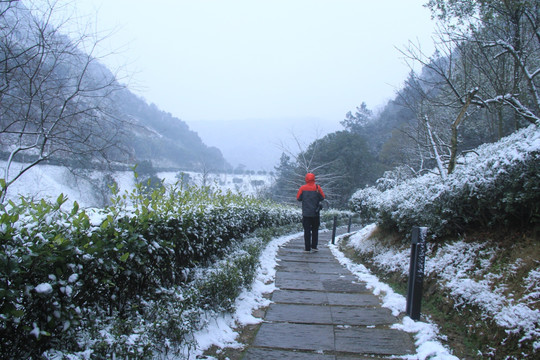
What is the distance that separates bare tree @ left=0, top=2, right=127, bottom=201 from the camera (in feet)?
17.3

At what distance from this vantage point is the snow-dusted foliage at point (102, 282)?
171 cm

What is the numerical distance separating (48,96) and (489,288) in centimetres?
667

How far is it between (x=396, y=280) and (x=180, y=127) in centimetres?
10095

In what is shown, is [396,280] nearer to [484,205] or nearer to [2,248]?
[484,205]

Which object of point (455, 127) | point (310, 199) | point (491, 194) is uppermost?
point (455, 127)

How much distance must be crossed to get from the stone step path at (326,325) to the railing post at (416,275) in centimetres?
25

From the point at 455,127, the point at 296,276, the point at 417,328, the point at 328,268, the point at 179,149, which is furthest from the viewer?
the point at 179,149

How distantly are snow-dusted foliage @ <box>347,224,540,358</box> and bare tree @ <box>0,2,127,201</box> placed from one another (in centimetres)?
558

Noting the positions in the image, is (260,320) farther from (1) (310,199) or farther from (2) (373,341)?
(1) (310,199)

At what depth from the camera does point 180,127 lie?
10019 centimetres

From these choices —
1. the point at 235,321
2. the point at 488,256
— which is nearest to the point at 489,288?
the point at 488,256

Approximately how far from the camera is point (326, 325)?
Answer: 3.32 m

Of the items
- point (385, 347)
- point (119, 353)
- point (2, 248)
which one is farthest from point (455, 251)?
point (2, 248)

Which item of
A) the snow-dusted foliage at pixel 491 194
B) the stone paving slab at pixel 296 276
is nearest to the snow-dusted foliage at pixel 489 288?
the snow-dusted foliage at pixel 491 194
